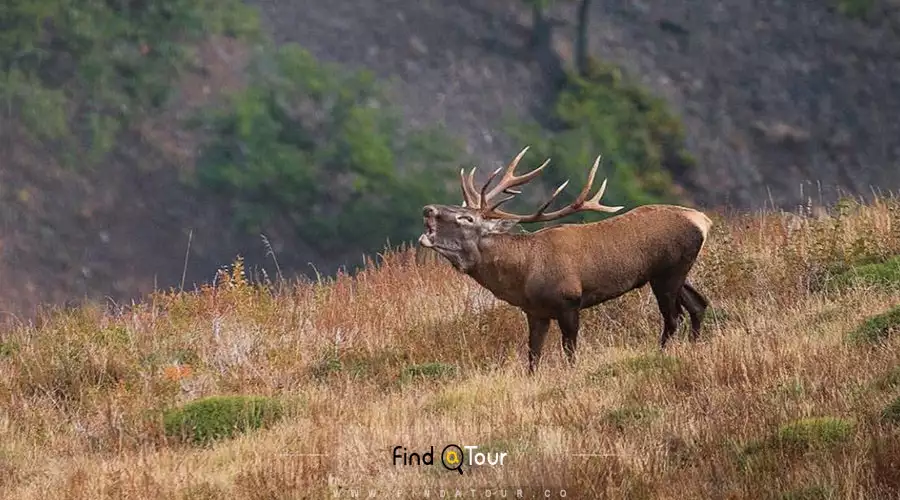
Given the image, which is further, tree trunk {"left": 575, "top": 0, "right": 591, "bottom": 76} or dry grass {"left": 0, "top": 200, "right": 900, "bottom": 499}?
tree trunk {"left": 575, "top": 0, "right": 591, "bottom": 76}

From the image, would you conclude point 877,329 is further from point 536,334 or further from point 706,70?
point 706,70

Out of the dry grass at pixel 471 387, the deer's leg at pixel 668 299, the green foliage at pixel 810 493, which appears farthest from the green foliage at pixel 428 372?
the green foliage at pixel 810 493

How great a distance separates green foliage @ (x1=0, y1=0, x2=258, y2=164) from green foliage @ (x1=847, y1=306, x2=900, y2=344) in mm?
11203

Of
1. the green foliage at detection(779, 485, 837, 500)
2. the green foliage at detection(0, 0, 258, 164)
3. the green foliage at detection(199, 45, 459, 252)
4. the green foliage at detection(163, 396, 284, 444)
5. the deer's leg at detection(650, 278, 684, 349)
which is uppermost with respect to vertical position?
the green foliage at detection(0, 0, 258, 164)

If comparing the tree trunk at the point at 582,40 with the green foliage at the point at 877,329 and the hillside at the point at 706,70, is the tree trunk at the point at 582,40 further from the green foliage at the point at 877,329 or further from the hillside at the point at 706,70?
the green foliage at the point at 877,329

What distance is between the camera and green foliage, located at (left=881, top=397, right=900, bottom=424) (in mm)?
4767

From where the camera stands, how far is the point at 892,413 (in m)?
4.80

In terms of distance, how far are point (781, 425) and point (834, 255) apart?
162 inches

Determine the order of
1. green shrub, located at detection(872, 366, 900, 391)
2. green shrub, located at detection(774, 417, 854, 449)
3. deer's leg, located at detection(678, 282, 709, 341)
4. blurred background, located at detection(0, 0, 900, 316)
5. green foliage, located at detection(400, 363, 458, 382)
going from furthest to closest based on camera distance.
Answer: blurred background, located at detection(0, 0, 900, 316) → deer's leg, located at detection(678, 282, 709, 341) → green foliage, located at detection(400, 363, 458, 382) → green shrub, located at detection(872, 366, 900, 391) → green shrub, located at detection(774, 417, 854, 449)

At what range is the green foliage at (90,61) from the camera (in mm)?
15531

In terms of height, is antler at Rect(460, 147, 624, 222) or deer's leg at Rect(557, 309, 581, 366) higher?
antler at Rect(460, 147, 624, 222)

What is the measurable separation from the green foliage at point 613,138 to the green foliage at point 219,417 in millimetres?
9041

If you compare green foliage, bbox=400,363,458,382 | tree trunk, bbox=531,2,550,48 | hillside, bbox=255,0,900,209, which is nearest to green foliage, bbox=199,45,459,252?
hillside, bbox=255,0,900,209

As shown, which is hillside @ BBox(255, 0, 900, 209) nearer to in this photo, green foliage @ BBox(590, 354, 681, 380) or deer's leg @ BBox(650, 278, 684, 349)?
deer's leg @ BBox(650, 278, 684, 349)
